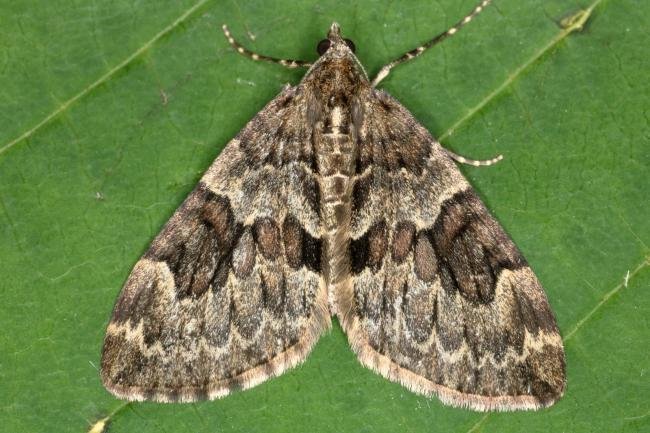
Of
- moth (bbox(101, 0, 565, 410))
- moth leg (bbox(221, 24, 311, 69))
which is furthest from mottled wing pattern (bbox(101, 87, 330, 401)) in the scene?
moth leg (bbox(221, 24, 311, 69))

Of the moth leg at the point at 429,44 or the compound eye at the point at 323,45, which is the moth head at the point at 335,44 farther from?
the moth leg at the point at 429,44

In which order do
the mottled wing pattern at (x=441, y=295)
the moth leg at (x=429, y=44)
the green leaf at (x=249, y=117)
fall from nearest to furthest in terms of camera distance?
the mottled wing pattern at (x=441, y=295) → the green leaf at (x=249, y=117) → the moth leg at (x=429, y=44)

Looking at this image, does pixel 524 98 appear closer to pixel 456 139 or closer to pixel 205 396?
pixel 456 139

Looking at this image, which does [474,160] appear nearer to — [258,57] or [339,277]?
[339,277]

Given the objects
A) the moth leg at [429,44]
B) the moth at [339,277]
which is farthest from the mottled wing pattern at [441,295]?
the moth leg at [429,44]

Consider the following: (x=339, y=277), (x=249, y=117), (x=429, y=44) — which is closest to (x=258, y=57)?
(x=249, y=117)

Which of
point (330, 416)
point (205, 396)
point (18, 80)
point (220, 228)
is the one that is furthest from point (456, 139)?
point (18, 80)

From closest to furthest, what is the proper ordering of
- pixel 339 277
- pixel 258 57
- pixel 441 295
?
pixel 441 295 < pixel 339 277 < pixel 258 57
